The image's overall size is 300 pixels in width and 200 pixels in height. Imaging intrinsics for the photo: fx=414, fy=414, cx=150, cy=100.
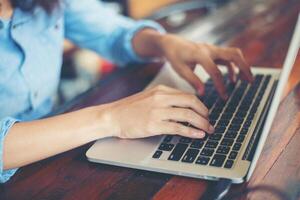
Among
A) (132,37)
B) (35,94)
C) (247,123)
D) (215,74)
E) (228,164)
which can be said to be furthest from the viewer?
(132,37)

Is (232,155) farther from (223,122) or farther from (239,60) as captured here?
(239,60)

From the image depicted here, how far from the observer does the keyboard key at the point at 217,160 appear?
595mm

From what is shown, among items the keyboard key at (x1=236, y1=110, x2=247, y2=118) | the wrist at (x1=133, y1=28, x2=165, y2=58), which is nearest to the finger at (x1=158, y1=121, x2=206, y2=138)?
the keyboard key at (x1=236, y1=110, x2=247, y2=118)

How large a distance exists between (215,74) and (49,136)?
1.13 ft

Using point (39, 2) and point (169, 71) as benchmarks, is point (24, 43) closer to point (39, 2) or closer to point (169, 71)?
point (39, 2)

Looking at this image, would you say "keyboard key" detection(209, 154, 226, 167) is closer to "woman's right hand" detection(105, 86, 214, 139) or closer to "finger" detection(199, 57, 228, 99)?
"woman's right hand" detection(105, 86, 214, 139)

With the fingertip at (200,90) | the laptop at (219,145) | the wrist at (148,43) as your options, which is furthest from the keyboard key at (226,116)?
the wrist at (148,43)

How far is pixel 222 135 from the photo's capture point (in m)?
0.67

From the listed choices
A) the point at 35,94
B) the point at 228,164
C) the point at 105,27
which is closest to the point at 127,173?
the point at 228,164

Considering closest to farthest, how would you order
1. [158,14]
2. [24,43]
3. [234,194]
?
[234,194] → [24,43] → [158,14]

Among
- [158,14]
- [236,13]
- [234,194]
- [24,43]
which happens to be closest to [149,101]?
[234,194]

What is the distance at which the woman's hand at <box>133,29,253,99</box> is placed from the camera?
83cm

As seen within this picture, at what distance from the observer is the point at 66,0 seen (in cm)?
105

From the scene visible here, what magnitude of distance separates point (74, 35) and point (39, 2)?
0.65ft
